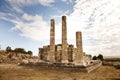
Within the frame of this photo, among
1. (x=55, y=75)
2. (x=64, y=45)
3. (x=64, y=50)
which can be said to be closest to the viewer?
(x=55, y=75)

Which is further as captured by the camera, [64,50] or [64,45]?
[64,45]

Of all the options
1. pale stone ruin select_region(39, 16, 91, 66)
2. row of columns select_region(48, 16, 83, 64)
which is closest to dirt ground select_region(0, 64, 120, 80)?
pale stone ruin select_region(39, 16, 91, 66)

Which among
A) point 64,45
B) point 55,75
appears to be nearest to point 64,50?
point 64,45

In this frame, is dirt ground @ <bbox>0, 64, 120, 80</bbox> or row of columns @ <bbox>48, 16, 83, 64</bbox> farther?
row of columns @ <bbox>48, 16, 83, 64</bbox>

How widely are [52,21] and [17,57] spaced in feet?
69.2

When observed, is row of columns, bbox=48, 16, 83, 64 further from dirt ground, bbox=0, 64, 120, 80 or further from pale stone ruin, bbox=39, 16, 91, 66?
dirt ground, bbox=0, 64, 120, 80

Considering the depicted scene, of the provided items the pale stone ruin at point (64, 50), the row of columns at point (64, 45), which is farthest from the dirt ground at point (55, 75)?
the row of columns at point (64, 45)

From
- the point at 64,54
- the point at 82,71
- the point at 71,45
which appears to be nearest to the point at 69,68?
the point at 82,71

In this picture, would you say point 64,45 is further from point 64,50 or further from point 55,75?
point 55,75

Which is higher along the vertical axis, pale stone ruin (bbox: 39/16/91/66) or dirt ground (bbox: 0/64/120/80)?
pale stone ruin (bbox: 39/16/91/66)

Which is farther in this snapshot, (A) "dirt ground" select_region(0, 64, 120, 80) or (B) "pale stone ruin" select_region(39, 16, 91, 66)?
(B) "pale stone ruin" select_region(39, 16, 91, 66)

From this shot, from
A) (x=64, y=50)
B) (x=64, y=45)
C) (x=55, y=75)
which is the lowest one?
(x=55, y=75)

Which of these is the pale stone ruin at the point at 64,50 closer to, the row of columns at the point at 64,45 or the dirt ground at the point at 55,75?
the row of columns at the point at 64,45

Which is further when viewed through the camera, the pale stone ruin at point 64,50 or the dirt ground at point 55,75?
the pale stone ruin at point 64,50
